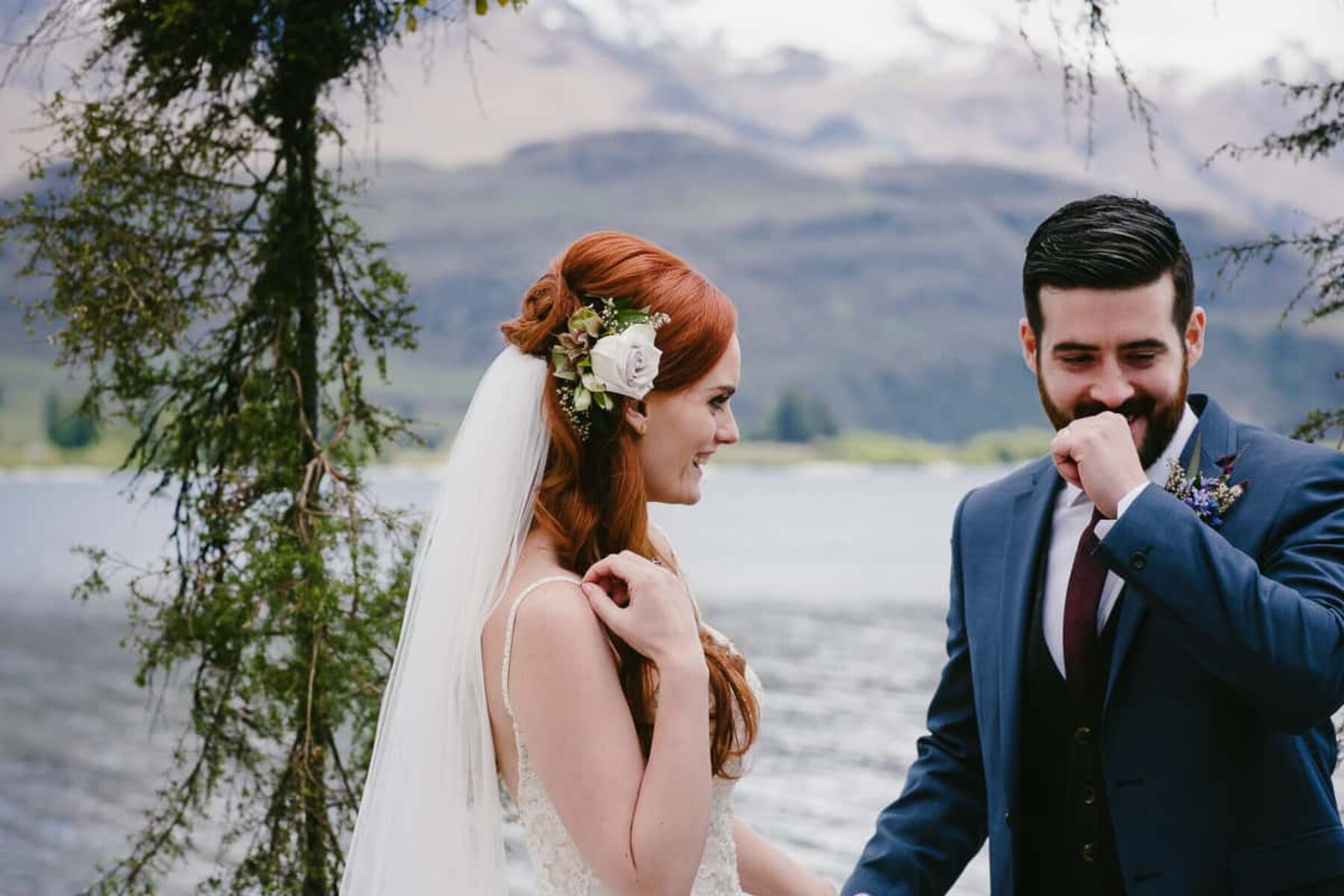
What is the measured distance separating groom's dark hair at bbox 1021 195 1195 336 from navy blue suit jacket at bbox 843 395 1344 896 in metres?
0.36

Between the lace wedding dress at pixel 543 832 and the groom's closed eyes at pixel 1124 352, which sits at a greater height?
the groom's closed eyes at pixel 1124 352

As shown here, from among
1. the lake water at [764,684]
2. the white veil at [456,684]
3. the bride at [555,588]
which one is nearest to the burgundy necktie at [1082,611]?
the bride at [555,588]

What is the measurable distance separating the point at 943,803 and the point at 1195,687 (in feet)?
2.21

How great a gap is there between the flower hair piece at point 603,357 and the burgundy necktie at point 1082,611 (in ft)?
2.95

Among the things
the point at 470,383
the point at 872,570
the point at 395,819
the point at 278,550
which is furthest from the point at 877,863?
the point at 470,383

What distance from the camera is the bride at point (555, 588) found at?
103 inches

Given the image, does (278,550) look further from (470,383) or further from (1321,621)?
(470,383)

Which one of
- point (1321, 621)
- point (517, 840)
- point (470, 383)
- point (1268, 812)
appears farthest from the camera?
point (470, 383)

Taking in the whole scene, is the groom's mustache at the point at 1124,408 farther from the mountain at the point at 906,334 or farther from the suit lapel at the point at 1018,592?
the mountain at the point at 906,334

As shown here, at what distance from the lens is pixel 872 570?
50656 millimetres

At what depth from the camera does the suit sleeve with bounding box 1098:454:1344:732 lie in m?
2.27

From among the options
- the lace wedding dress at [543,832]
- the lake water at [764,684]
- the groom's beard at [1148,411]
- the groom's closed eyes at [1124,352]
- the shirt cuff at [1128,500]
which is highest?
the groom's closed eyes at [1124,352]

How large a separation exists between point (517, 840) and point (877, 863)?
38.6 ft

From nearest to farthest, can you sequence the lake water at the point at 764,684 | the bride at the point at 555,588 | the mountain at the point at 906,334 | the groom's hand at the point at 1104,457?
the groom's hand at the point at 1104,457 → the bride at the point at 555,588 → the lake water at the point at 764,684 → the mountain at the point at 906,334
